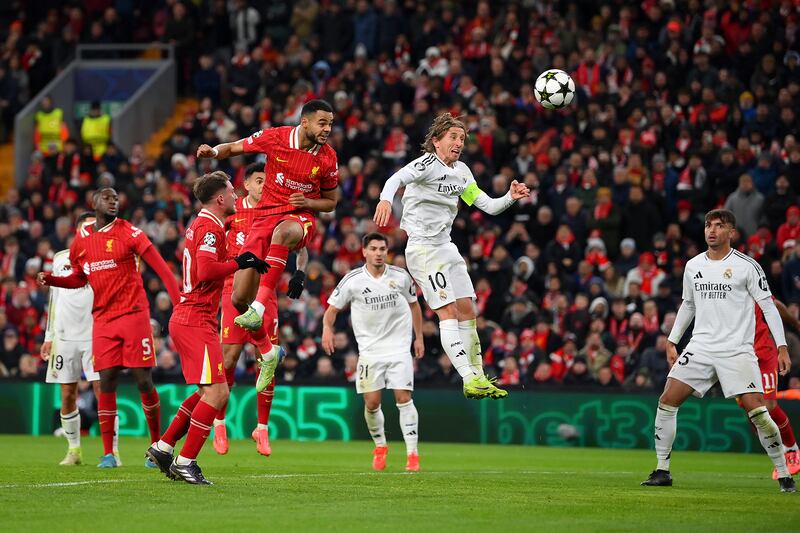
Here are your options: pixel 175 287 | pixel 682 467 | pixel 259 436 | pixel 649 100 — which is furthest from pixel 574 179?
pixel 175 287

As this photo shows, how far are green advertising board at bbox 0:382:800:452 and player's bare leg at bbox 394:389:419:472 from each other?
18.9 feet

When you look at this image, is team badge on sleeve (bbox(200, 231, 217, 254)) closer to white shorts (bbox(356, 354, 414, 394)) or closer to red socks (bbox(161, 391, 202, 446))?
red socks (bbox(161, 391, 202, 446))

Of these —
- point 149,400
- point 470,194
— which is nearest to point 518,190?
point 470,194

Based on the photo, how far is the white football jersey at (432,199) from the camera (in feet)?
43.3

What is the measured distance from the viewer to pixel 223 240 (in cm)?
1176

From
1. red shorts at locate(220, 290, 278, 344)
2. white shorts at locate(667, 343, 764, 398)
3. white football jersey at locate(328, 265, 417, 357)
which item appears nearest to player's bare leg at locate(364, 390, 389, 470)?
white football jersey at locate(328, 265, 417, 357)

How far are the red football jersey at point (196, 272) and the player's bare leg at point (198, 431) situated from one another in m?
0.68

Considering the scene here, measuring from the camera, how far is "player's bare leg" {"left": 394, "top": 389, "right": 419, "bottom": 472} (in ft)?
48.4

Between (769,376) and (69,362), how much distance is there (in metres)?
8.19

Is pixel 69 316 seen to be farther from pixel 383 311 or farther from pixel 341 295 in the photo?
pixel 383 311

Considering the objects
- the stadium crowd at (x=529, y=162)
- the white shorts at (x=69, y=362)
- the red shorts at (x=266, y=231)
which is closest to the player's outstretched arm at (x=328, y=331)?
the white shorts at (x=69, y=362)

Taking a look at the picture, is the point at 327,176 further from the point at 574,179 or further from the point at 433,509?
the point at 574,179

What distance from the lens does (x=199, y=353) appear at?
11.7 m

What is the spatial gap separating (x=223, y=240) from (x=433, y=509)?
3275mm
